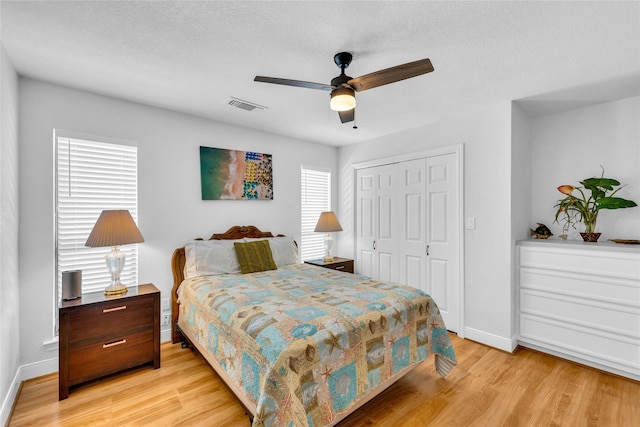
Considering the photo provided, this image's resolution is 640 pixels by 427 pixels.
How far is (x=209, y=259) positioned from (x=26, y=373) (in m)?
1.65

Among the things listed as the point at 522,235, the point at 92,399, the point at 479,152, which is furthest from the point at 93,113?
the point at 522,235

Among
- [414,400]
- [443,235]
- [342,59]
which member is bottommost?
[414,400]

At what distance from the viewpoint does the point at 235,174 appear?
3.63 metres

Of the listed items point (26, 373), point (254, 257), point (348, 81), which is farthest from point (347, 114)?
point (26, 373)

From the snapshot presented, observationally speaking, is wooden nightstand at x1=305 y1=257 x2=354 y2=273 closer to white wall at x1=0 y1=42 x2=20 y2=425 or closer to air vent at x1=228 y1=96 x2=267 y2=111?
air vent at x1=228 y1=96 x2=267 y2=111

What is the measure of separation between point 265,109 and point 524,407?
136 inches

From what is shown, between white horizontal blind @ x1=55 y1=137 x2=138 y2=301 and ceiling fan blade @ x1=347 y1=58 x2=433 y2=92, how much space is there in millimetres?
2437

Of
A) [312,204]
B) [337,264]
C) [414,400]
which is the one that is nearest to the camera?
[414,400]

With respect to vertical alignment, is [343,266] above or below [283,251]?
below

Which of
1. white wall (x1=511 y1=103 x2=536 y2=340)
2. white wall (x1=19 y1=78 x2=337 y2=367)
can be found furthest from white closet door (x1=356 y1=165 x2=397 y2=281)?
white wall (x1=511 y1=103 x2=536 y2=340)

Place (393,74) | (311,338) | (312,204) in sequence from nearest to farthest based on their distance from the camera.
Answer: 1. (311,338)
2. (393,74)
3. (312,204)

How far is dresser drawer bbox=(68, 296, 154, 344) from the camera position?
7.28 ft

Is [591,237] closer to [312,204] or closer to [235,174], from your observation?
[312,204]

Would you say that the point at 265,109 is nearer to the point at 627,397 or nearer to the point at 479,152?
the point at 479,152
